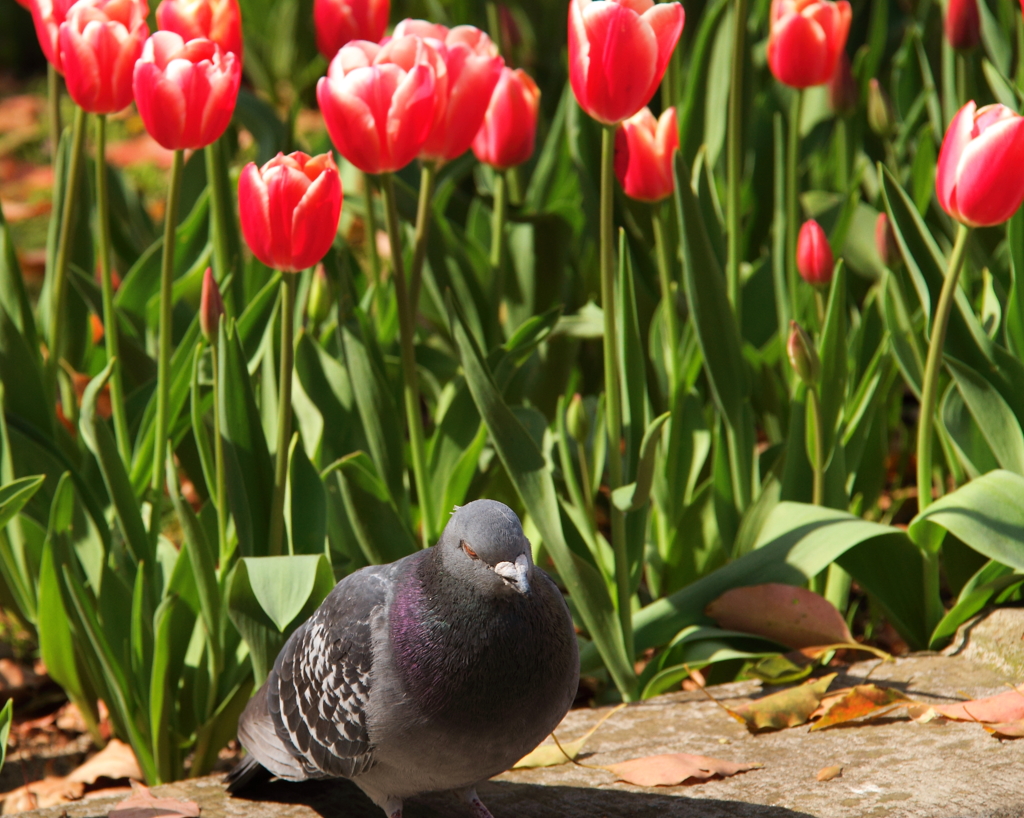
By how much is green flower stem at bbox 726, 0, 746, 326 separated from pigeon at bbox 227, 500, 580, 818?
1022 millimetres

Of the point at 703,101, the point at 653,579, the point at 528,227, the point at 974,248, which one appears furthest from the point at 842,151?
the point at 653,579

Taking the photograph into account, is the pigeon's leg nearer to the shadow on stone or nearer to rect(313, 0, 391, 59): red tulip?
the shadow on stone

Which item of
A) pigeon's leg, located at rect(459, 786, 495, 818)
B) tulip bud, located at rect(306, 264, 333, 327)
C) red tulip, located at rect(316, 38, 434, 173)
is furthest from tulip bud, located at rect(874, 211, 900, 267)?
pigeon's leg, located at rect(459, 786, 495, 818)

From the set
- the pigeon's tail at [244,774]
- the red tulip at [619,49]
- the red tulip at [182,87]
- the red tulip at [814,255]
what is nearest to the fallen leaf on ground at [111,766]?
the pigeon's tail at [244,774]

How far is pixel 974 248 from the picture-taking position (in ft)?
7.94

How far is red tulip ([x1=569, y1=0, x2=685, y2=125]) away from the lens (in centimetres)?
169

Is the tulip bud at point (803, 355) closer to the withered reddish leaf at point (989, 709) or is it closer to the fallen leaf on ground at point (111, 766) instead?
the withered reddish leaf at point (989, 709)

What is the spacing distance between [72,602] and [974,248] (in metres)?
2.06

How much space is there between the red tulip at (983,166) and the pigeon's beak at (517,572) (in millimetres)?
1019

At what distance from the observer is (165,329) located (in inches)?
76.5

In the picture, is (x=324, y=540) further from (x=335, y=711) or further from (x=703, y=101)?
(x=703, y=101)

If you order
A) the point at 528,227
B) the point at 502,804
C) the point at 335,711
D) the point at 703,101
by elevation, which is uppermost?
the point at 703,101

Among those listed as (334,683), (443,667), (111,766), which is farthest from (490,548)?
(111,766)

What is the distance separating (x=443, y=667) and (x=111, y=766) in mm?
1170
